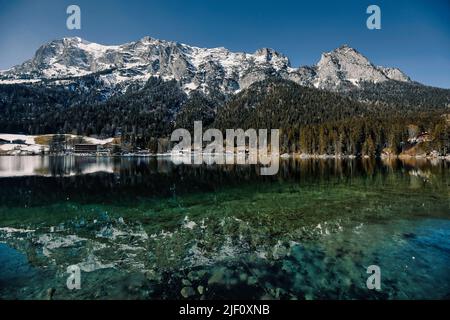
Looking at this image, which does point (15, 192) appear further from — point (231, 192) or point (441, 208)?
point (441, 208)

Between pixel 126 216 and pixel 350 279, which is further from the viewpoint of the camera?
pixel 126 216

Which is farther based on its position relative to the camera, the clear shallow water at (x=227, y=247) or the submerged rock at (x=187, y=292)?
the clear shallow water at (x=227, y=247)

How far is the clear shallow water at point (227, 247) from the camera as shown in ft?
44.9

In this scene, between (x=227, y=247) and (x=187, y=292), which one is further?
(x=227, y=247)

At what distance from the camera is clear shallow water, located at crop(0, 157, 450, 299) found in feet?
44.9

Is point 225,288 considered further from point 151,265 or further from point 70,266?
point 70,266

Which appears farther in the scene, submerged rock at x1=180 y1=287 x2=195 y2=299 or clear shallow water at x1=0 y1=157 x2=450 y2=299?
clear shallow water at x1=0 y1=157 x2=450 y2=299

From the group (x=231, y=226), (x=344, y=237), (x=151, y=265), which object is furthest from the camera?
(x=231, y=226)

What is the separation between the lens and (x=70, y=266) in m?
16.2

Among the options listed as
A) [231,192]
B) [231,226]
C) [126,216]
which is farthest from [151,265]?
[231,192]

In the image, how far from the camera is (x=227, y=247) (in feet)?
63.6
